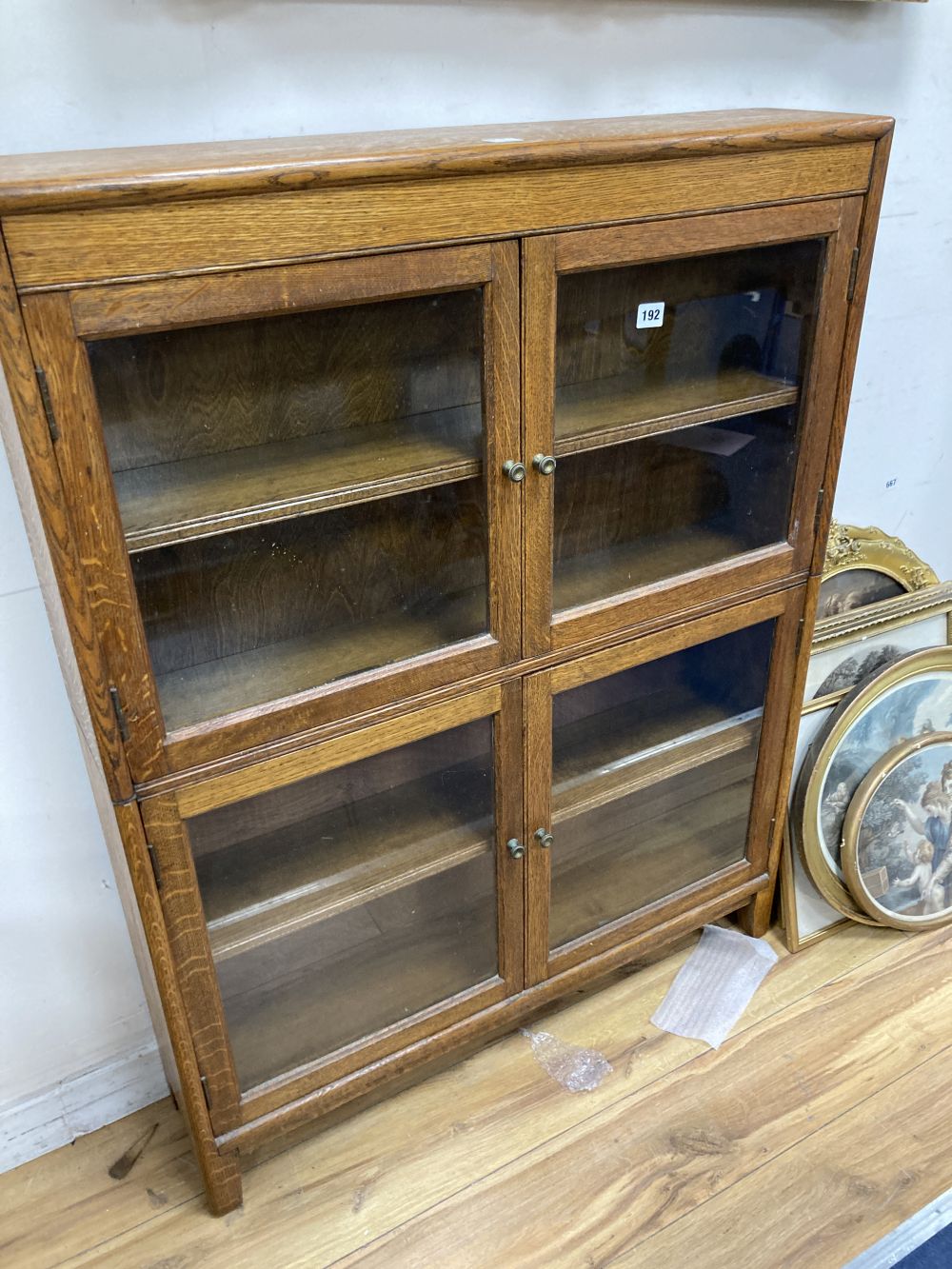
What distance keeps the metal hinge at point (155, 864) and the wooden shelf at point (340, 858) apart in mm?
73

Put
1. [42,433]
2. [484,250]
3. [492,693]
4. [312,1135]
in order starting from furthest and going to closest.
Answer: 1. [312,1135]
2. [492,693]
3. [484,250]
4. [42,433]

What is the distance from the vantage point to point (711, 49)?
→ 132 centimetres

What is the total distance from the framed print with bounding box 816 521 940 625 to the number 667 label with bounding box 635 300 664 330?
26.1 inches

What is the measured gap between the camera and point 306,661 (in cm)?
110

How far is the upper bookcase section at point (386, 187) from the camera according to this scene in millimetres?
761

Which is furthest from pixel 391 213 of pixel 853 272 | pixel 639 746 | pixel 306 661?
pixel 639 746

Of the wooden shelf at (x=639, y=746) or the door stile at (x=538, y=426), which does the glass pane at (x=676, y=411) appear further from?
the wooden shelf at (x=639, y=746)

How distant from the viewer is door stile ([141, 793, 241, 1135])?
101 cm

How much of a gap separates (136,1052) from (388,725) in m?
0.72

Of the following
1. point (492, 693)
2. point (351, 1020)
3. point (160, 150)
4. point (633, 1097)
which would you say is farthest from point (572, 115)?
point (633, 1097)

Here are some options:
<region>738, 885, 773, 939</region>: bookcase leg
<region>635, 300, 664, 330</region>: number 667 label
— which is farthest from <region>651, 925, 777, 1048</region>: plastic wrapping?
<region>635, 300, 664, 330</region>: number 667 label

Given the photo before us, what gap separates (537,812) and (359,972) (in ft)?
1.04

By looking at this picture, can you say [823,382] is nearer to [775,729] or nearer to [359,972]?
[775,729]

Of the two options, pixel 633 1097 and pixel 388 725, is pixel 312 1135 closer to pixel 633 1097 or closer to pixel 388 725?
pixel 633 1097
